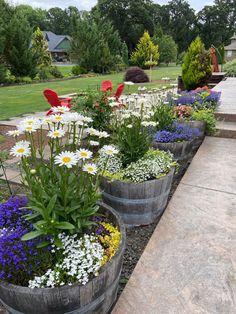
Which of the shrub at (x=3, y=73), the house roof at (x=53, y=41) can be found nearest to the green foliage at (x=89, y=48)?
the shrub at (x=3, y=73)

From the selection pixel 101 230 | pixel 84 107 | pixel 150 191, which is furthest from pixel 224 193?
pixel 84 107

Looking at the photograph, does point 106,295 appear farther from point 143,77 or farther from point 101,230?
point 143,77

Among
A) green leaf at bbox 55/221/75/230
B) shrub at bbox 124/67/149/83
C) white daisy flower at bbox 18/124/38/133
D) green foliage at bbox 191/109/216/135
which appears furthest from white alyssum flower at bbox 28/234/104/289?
shrub at bbox 124/67/149/83

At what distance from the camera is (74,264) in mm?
1386

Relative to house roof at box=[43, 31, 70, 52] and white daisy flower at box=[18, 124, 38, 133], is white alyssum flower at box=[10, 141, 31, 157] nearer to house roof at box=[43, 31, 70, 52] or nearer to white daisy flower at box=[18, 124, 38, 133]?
white daisy flower at box=[18, 124, 38, 133]

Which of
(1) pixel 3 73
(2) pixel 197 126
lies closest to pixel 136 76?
(1) pixel 3 73

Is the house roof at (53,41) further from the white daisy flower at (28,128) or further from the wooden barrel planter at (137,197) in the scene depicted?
the white daisy flower at (28,128)

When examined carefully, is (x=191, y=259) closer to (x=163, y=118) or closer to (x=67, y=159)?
(x=67, y=159)

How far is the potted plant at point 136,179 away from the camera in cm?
225

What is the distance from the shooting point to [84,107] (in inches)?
154

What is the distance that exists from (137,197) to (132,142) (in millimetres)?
608

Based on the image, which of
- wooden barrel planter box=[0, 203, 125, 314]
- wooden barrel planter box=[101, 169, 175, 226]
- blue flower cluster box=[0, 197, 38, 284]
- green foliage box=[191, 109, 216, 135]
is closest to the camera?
wooden barrel planter box=[0, 203, 125, 314]

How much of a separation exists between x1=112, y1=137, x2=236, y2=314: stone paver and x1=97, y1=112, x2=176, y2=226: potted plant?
0.22m

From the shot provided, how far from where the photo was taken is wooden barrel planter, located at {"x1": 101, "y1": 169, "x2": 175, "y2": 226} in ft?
7.29
